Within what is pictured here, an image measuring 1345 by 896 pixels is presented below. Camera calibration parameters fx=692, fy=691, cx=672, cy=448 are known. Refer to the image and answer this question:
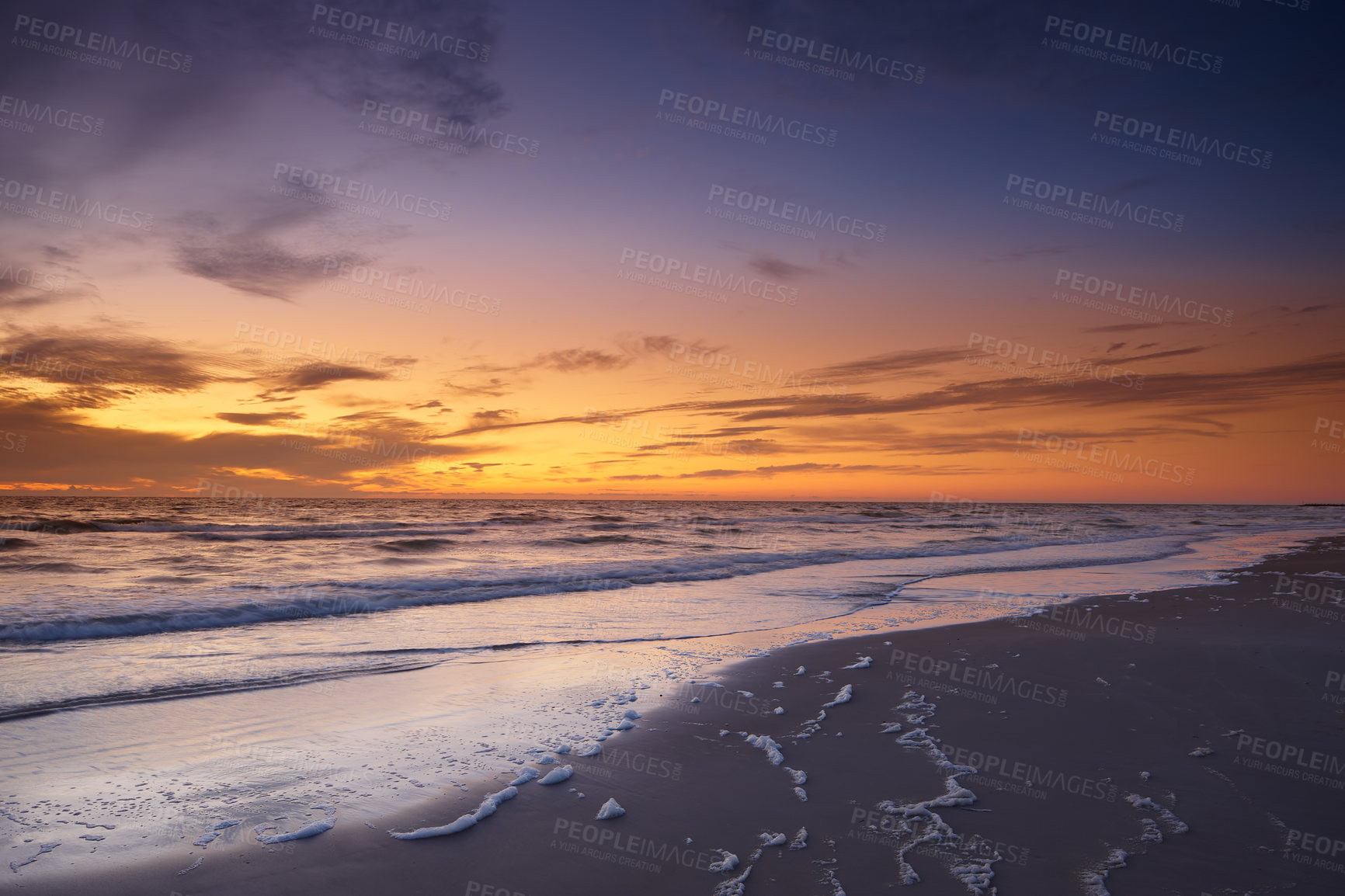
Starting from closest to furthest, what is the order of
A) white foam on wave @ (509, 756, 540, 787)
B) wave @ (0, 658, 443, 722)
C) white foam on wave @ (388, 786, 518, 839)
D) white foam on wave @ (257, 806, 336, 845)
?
white foam on wave @ (257, 806, 336, 845) < white foam on wave @ (388, 786, 518, 839) < white foam on wave @ (509, 756, 540, 787) < wave @ (0, 658, 443, 722)

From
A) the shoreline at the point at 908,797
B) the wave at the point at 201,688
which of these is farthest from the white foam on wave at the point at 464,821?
Answer: the wave at the point at 201,688

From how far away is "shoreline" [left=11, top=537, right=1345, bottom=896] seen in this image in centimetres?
386

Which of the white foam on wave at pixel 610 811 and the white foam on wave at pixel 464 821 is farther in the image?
the white foam on wave at pixel 610 811

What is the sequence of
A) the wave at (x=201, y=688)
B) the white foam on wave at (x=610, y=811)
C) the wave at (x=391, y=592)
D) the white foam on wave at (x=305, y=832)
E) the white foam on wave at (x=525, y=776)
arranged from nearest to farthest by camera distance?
the white foam on wave at (x=305, y=832), the white foam on wave at (x=610, y=811), the white foam on wave at (x=525, y=776), the wave at (x=201, y=688), the wave at (x=391, y=592)

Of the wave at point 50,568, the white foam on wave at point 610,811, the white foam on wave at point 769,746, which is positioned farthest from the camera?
the wave at point 50,568

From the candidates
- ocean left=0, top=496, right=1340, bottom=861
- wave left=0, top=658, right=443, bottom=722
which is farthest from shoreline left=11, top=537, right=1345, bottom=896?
wave left=0, top=658, right=443, bottom=722

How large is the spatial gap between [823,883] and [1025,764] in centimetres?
263

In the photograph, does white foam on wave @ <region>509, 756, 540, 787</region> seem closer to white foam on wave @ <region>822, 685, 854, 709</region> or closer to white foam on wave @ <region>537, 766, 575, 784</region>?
white foam on wave @ <region>537, 766, 575, 784</region>

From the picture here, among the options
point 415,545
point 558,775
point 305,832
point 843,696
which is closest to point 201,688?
point 305,832

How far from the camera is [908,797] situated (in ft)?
16.0

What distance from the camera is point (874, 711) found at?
22.9 feet

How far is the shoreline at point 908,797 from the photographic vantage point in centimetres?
386

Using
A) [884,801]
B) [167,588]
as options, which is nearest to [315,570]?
[167,588]

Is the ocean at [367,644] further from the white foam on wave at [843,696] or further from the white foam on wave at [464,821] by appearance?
the white foam on wave at [843,696]
